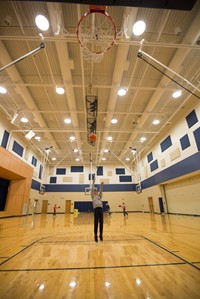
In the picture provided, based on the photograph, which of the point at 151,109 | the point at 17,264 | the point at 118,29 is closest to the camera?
the point at 17,264

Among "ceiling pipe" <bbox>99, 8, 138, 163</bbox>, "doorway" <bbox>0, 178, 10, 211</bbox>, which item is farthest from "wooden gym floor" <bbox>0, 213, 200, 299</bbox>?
"doorway" <bbox>0, 178, 10, 211</bbox>

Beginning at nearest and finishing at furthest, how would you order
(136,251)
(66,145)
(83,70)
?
1. (136,251)
2. (83,70)
3. (66,145)

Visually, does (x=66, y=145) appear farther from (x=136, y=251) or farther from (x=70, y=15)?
(x=136, y=251)

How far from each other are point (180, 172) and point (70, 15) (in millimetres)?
12535

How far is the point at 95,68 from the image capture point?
855cm

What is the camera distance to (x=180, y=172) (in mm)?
13320

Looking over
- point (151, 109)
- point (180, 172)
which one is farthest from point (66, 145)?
point (180, 172)

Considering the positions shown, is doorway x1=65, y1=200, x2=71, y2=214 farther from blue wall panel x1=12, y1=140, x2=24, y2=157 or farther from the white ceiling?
the white ceiling

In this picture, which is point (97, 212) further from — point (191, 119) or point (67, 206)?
point (67, 206)

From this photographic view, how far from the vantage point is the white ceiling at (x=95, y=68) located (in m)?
6.24

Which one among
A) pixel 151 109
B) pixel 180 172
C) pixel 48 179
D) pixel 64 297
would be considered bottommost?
pixel 64 297

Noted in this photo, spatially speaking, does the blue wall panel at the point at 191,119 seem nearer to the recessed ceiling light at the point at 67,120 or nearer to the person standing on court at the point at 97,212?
the recessed ceiling light at the point at 67,120

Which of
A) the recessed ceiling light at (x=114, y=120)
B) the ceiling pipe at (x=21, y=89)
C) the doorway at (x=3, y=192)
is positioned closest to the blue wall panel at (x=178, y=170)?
the recessed ceiling light at (x=114, y=120)

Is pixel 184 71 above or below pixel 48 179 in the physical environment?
above
